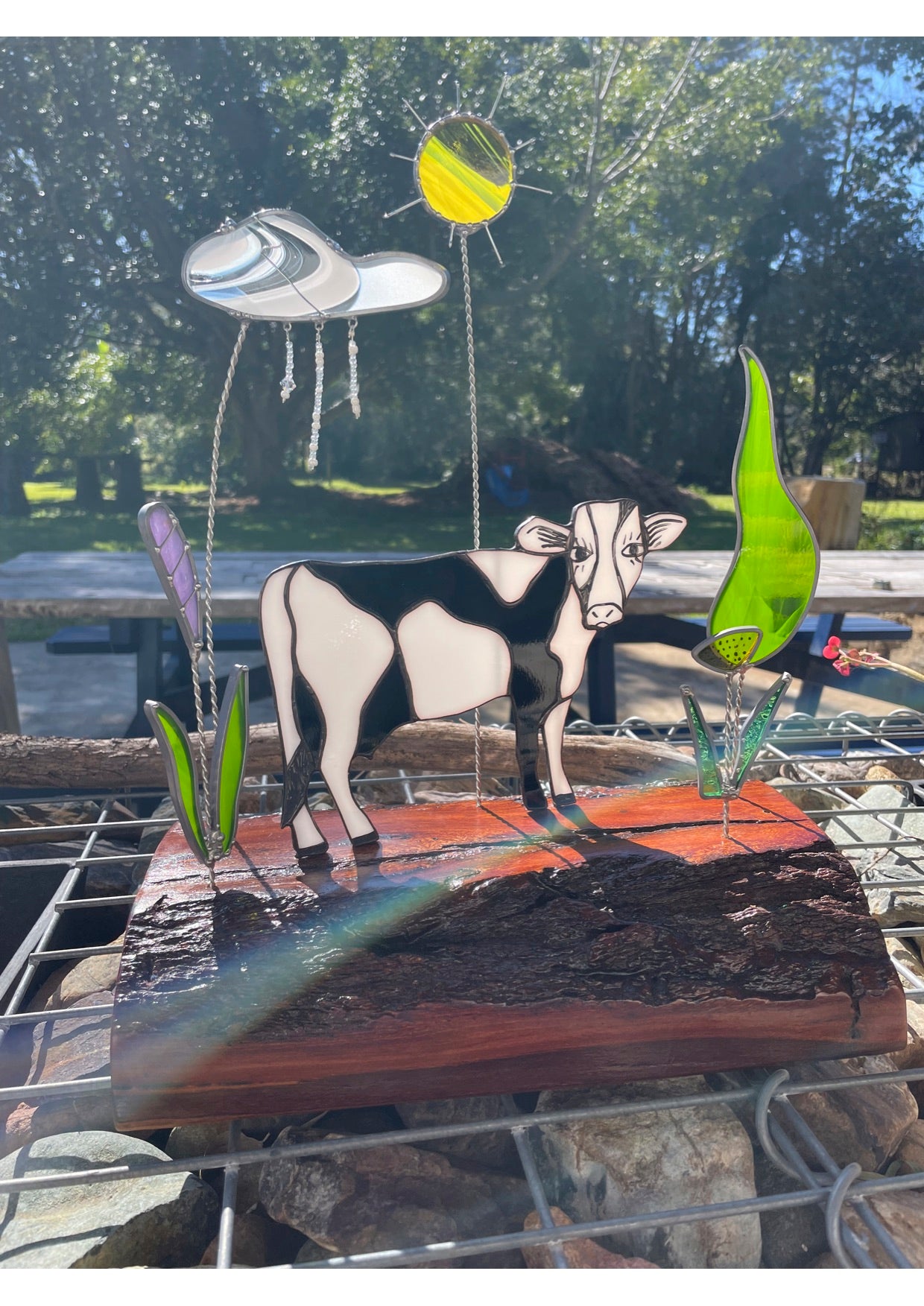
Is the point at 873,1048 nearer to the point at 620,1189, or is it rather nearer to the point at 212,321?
the point at 620,1189

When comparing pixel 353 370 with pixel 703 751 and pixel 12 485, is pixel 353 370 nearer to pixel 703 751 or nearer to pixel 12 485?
pixel 703 751

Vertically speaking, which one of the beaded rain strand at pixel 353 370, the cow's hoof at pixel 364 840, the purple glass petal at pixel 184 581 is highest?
the beaded rain strand at pixel 353 370

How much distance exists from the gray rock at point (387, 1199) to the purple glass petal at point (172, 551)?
0.92m

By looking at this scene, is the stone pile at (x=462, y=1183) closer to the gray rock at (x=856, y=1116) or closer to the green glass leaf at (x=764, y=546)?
the gray rock at (x=856, y=1116)

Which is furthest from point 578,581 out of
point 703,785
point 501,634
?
point 703,785

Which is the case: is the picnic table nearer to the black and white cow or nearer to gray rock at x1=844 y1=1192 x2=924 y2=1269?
the black and white cow

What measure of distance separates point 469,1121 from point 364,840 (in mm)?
489

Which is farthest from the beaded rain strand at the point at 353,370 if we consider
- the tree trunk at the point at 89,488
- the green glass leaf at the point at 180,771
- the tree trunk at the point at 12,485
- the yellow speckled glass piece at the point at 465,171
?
the tree trunk at the point at 89,488

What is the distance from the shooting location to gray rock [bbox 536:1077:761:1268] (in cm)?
125

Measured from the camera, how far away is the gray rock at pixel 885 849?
194cm

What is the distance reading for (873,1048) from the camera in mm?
1432

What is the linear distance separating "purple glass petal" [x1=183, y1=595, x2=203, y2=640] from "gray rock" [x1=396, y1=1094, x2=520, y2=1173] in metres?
0.82

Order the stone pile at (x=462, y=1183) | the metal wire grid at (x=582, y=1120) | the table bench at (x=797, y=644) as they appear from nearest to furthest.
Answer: the metal wire grid at (x=582, y=1120)
the stone pile at (x=462, y=1183)
the table bench at (x=797, y=644)

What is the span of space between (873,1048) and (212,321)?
7773 millimetres
